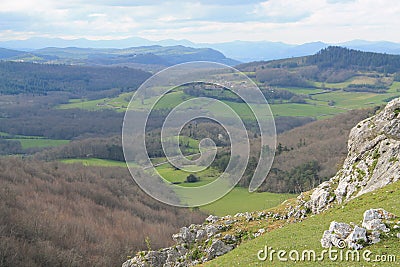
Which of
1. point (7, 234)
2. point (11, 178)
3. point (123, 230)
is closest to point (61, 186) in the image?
point (11, 178)

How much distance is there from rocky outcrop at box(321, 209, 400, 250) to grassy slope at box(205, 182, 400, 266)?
0.41m

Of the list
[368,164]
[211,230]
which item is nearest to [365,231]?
[368,164]

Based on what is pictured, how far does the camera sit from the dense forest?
63816mm

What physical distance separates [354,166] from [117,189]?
9509cm

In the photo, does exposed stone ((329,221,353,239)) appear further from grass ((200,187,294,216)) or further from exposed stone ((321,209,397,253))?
grass ((200,187,294,216))

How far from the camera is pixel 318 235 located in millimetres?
23938

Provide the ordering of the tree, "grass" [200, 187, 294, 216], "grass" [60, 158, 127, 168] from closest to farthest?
1. the tree
2. "grass" [200, 187, 294, 216]
3. "grass" [60, 158, 127, 168]

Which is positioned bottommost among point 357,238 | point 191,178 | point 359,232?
point 191,178

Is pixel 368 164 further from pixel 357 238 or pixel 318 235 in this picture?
pixel 357 238

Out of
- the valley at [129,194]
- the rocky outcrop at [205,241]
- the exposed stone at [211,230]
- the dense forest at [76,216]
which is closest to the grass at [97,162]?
the valley at [129,194]

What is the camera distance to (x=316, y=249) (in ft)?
71.4

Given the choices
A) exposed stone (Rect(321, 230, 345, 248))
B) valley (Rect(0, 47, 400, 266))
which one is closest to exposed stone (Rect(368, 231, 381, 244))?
exposed stone (Rect(321, 230, 345, 248))

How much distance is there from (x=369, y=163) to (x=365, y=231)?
43.1 ft

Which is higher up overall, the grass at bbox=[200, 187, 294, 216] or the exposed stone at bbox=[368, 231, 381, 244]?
the exposed stone at bbox=[368, 231, 381, 244]
